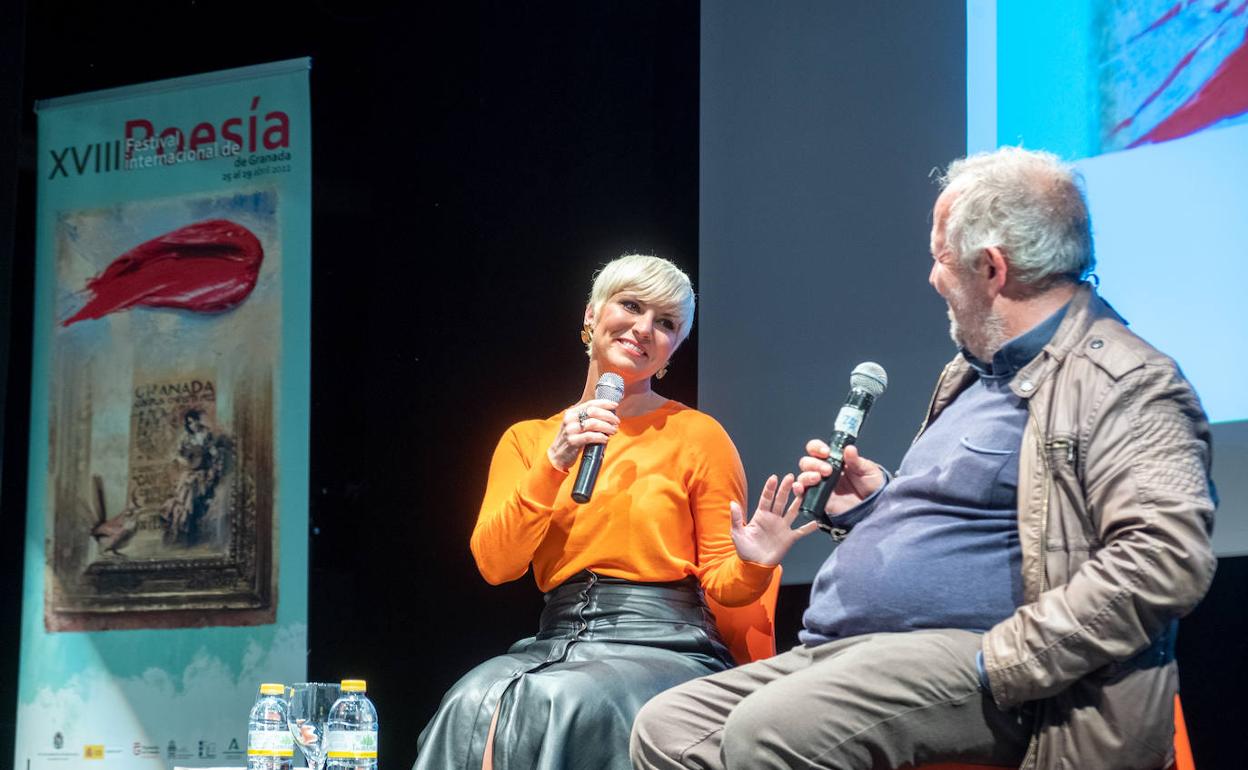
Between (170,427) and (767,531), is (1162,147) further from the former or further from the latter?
(170,427)


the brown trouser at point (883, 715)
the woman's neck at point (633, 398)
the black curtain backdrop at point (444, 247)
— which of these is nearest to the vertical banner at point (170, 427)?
the black curtain backdrop at point (444, 247)

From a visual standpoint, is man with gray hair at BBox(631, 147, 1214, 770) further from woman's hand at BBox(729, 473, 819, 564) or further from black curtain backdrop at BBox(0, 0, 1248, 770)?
black curtain backdrop at BBox(0, 0, 1248, 770)

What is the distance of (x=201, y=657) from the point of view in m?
4.23

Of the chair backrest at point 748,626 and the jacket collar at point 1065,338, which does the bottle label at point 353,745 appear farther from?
the jacket collar at point 1065,338

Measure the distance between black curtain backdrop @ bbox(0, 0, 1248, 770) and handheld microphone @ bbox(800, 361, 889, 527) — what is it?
55.7 inches

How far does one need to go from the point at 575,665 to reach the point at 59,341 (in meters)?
2.62

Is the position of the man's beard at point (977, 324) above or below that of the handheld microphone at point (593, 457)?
above

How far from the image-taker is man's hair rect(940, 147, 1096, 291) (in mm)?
2145

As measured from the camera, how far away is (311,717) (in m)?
3.04

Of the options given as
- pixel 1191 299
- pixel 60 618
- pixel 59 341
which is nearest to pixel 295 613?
pixel 60 618

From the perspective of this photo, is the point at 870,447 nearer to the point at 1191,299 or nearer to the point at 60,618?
the point at 1191,299

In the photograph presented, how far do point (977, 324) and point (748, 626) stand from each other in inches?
40.2

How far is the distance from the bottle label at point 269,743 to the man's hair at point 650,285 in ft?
3.77

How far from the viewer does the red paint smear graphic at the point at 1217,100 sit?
2.84 meters
